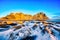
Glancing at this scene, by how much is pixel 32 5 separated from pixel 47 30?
579 millimetres

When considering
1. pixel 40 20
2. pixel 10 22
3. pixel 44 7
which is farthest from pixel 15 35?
pixel 44 7

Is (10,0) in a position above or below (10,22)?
above

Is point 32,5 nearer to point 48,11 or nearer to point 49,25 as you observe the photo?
point 48,11

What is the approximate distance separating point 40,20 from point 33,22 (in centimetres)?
14

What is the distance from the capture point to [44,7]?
286 cm

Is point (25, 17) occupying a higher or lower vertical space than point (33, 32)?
higher

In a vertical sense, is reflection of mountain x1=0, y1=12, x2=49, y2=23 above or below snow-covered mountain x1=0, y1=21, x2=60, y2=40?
above

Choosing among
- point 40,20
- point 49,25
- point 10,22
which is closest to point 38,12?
point 40,20

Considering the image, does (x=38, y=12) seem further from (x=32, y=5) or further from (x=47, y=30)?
(x=47, y=30)

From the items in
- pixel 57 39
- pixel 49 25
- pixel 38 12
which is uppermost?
pixel 38 12

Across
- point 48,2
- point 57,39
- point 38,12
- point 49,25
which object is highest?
point 48,2

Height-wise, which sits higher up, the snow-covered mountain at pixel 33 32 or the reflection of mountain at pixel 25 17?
the reflection of mountain at pixel 25 17

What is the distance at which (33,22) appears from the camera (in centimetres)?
280

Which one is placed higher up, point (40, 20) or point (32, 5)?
point (32, 5)
